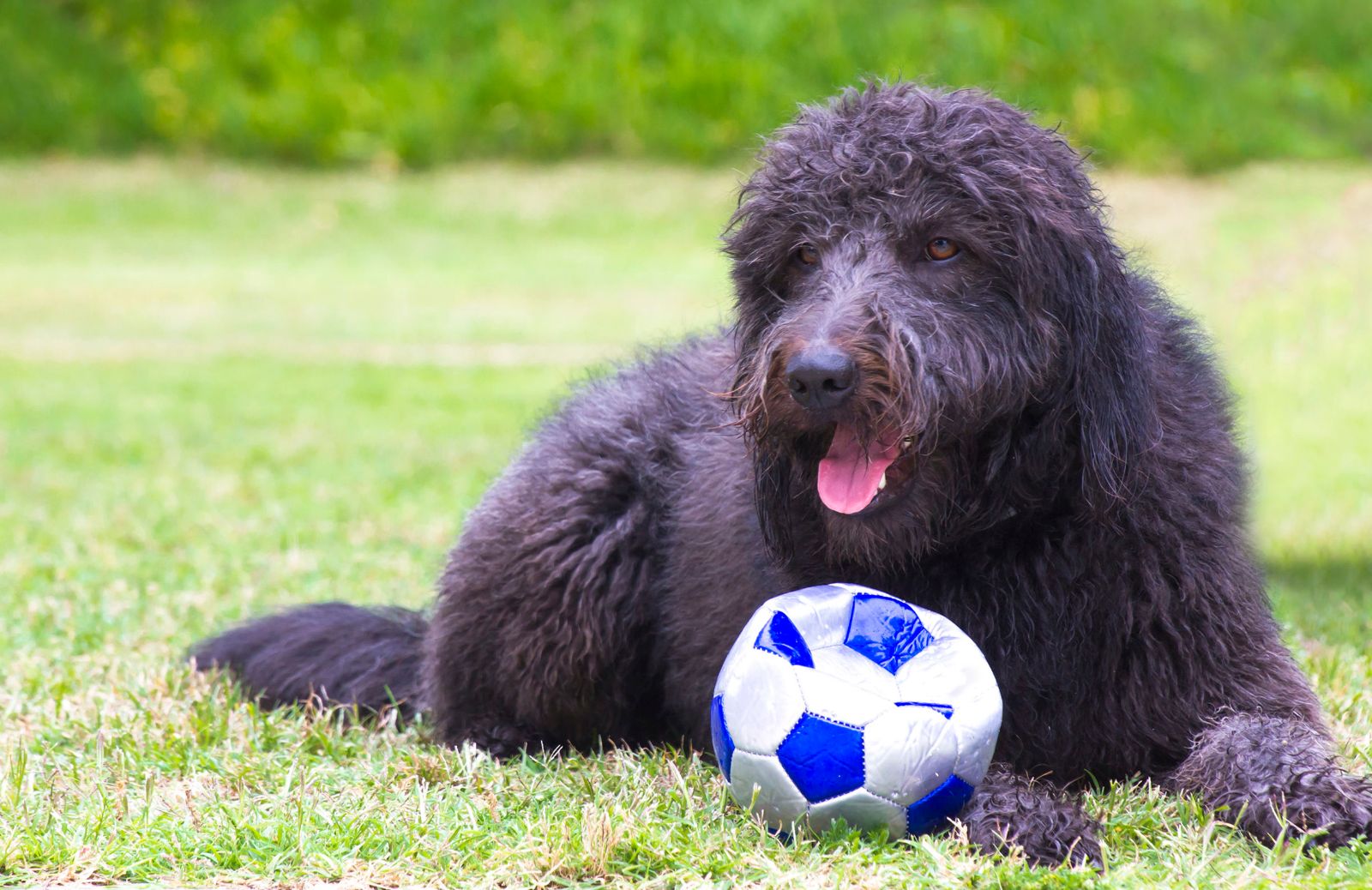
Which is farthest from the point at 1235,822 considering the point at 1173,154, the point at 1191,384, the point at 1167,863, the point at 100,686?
the point at 1173,154

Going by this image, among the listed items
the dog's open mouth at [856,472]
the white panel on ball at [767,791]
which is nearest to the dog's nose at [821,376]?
the dog's open mouth at [856,472]

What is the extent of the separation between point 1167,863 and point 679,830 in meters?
1.02

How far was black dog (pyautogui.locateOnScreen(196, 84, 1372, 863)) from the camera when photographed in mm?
3441

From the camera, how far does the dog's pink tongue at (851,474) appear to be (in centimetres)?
352

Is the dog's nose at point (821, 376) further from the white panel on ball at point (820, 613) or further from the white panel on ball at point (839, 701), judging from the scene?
the white panel on ball at point (839, 701)

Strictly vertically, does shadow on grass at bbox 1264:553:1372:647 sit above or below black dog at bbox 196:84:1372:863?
below

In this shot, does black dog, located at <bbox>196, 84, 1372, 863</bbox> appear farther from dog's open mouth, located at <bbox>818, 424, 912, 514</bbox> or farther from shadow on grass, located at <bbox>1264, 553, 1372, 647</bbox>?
shadow on grass, located at <bbox>1264, 553, 1372, 647</bbox>

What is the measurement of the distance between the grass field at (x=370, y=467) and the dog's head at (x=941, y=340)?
695 mm

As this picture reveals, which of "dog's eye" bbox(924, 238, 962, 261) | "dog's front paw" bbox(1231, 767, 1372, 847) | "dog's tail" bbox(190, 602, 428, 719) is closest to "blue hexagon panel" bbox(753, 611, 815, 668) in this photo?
"dog's eye" bbox(924, 238, 962, 261)

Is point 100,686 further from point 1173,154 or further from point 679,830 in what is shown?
point 1173,154

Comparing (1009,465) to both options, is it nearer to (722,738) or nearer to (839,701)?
(839,701)

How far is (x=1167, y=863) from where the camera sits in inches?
128

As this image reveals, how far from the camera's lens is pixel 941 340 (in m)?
3.46

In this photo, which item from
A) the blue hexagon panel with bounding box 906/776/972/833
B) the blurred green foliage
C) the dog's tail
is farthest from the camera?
the blurred green foliage
